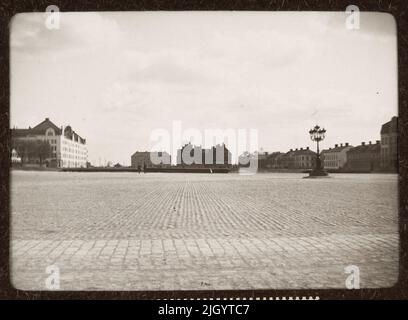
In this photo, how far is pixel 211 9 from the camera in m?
3.40

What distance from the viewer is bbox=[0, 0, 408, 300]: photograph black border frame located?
3.35m

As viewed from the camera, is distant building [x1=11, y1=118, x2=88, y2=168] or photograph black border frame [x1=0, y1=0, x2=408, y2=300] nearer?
photograph black border frame [x1=0, y1=0, x2=408, y2=300]

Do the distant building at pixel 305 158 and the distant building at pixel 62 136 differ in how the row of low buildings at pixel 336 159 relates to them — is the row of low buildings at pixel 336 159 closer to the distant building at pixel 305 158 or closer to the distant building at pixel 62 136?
the distant building at pixel 305 158

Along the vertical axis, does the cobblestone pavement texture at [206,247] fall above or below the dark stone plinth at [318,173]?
below

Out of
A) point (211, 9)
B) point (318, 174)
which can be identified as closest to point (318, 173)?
point (318, 174)

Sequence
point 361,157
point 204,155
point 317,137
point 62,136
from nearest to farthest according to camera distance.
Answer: point 204,155, point 62,136, point 317,137, point 361,157

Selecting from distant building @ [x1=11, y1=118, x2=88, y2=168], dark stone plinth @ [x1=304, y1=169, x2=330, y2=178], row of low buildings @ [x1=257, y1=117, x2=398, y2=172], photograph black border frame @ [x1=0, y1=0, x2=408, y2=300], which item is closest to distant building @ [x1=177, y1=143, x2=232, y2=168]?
photograph black border frame @ [x1=0, y1=0, x2=408, y2=300]

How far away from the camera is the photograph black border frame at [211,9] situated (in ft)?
11.0

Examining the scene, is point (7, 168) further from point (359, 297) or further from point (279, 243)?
point (279, 243)

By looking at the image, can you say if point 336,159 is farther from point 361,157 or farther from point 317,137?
point 317,137

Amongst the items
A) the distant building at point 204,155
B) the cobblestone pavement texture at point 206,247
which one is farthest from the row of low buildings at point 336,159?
the distant building at point 204,155

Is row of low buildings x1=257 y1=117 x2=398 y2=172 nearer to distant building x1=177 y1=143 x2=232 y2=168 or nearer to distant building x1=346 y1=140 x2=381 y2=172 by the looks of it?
distant building x1=346 y1=140 x2=381 y2=172

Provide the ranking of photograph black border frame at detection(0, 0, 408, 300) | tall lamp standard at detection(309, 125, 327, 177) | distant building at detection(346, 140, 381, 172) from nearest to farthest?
photograph black border frame at detection(0, 0, 408, 300) < tall lamp standard at detection(309, 125, 327, 177) < distant building at detection(346, 140, 381, 172)

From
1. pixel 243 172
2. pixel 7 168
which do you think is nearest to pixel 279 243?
pixel 7 168
